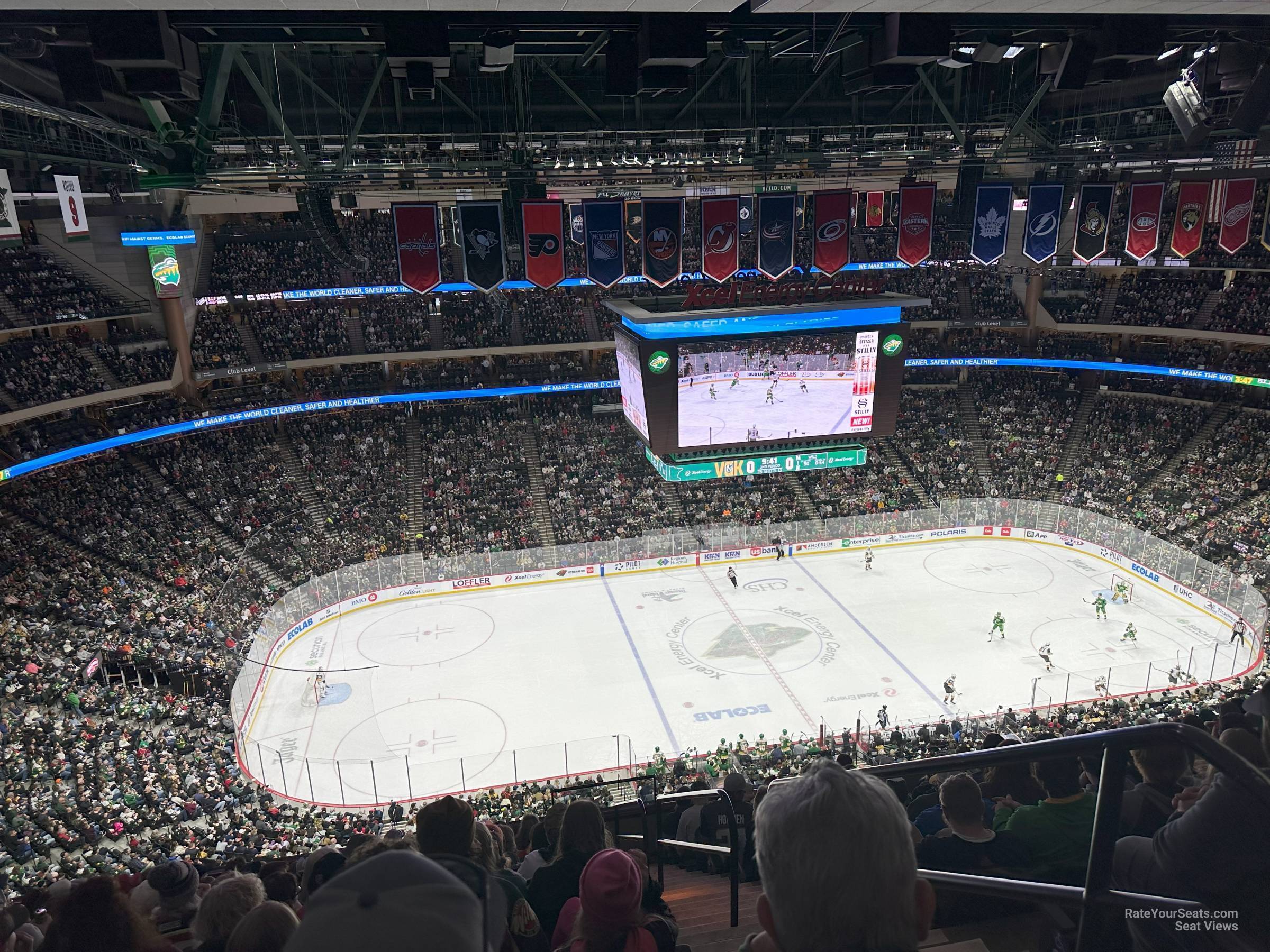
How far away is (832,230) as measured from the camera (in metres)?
19.9

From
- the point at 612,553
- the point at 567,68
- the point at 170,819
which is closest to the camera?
the point at 170,819

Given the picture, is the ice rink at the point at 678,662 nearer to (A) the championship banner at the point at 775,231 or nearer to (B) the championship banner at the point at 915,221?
(A) the championship banner at the point at 775,231

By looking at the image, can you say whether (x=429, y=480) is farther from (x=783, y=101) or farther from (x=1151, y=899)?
(x=1151, y=899)

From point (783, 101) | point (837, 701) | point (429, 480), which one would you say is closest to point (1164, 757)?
point (837, 701)

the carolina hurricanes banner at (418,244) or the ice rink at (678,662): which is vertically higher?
the carolina hurricanes banner at (418,244)

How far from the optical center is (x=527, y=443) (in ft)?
115

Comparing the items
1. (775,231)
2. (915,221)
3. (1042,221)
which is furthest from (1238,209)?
(775,231)

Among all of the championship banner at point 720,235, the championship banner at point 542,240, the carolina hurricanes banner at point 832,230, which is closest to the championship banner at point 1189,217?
the carolina hurricanes banner at point 832,230

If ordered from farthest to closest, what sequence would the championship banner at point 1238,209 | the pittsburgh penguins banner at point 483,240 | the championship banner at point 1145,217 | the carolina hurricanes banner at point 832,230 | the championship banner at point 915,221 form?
1. the championship banner at point 915,221
2. the championship banner at point 1145,217
3. the championship banner at point 1238,209
4. the carolina hurricanes banner at point 832,230
5. the pittsburgh penguins banner at point 483,240

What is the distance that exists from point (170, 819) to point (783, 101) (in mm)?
23249

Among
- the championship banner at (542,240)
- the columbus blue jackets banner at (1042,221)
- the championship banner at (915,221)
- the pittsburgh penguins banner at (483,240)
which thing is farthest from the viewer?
the championship banner at (915,221)

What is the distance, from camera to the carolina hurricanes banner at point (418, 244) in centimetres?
1786

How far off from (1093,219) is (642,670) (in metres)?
15.6

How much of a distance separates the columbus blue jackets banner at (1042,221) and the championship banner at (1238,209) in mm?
3861
